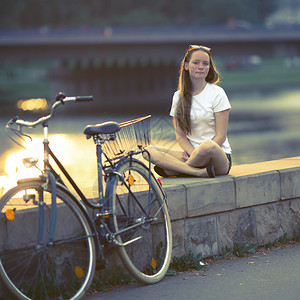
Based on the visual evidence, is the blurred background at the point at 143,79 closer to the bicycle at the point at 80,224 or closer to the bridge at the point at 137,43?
the bridge at the point at 137,43

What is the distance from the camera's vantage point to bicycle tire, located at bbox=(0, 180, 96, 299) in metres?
4.25

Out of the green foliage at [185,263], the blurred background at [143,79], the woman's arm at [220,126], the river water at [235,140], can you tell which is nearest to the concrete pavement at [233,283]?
the green foliage at [185,263]

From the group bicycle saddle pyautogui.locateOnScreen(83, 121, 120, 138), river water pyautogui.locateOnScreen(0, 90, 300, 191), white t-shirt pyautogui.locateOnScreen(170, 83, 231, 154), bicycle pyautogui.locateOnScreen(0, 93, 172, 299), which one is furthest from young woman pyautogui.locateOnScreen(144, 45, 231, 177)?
bicycle saddle pyautogui.locateOnScreen(83, 121, 120, 138)

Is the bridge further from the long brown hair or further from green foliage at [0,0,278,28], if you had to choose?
green foliage at [0,0,278,28]

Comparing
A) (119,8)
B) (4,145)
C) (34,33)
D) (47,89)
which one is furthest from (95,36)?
(119,8)

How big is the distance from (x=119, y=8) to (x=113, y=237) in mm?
114685

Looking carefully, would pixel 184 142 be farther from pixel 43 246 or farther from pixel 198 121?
pixel 43 246

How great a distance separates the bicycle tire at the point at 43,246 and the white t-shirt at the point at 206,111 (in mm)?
1787

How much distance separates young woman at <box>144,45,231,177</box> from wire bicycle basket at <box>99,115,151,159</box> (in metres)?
0.62

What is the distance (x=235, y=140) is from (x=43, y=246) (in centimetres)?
1942

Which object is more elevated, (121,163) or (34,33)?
(34,33)

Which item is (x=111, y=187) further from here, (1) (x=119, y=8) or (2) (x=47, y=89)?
(1) (x=119, y=8)

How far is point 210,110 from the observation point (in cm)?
591

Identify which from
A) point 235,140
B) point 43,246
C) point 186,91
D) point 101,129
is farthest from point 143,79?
point 43,246
